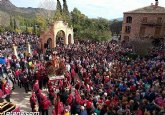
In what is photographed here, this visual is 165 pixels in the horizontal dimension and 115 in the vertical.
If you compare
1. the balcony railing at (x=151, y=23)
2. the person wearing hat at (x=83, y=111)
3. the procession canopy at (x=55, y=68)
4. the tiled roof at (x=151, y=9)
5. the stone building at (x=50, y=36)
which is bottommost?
the person wearing hat at (x=83, y=111)

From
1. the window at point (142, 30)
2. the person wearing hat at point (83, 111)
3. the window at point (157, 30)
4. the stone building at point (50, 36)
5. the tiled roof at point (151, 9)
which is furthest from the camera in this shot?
the window at point (142, 30)

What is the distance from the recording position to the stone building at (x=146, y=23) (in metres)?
38.2

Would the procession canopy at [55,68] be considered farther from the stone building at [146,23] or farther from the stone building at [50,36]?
the stone building at [146,23]

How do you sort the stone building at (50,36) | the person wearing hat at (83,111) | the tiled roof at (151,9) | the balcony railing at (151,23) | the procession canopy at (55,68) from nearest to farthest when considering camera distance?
the person wearing hat at (83,111) → the procession canopy at (55,68) → the stone building at (50,36) → the balcony railing at (151,23) → the tiled roof at (151,9)

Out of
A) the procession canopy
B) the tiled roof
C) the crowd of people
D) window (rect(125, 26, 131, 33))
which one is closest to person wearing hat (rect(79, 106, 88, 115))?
the crowd of people

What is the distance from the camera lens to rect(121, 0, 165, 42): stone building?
38.2 metres

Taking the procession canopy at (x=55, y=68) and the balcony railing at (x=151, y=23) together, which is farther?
the balcony railing at (x=151, y=23)

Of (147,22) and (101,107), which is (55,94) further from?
(147,22)

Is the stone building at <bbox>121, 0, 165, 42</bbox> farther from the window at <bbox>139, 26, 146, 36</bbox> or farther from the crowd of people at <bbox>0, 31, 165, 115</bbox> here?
the crowd of people at <bbox>0, 31, 165, 115</bbox>

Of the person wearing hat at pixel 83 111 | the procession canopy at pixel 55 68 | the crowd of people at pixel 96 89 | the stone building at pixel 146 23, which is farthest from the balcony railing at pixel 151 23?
the person wearing hat at pixel 83 111

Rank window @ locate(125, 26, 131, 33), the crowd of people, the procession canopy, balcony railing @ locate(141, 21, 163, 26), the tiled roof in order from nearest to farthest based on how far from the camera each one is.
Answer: the crowd of people < the procession canopy < balcony railing @ locate(141, 21, 163, 26) < the tiled roof < window @ locate(125, 26, 131, 33)

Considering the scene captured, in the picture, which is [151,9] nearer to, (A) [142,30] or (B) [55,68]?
(A) [142,30]

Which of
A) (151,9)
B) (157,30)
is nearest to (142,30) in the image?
(157,30)

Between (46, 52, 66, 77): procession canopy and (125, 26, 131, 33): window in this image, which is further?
(125, 26, 131, 33): window
